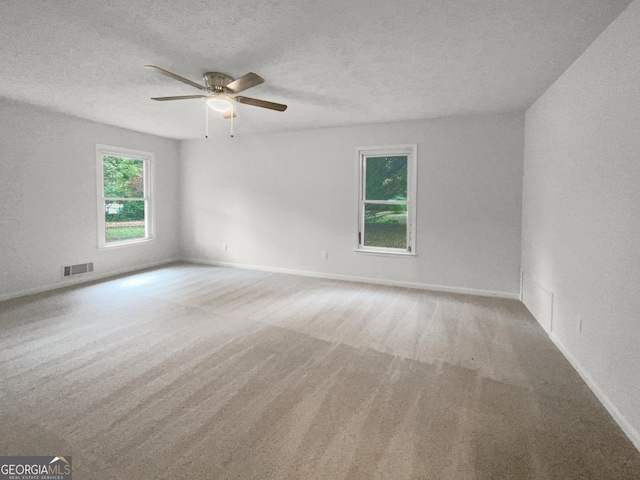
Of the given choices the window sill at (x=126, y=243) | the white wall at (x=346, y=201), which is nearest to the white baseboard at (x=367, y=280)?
the white wall at (x=346, y=201)

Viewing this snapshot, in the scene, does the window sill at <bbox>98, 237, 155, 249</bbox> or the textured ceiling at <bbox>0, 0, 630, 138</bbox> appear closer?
the textured ceiling at <bbox>0, 0, 630, 138</bbox>

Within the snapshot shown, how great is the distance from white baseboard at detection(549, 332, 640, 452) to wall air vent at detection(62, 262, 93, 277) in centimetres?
615

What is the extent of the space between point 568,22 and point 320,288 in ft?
12.5

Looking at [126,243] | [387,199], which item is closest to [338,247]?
[387,199]

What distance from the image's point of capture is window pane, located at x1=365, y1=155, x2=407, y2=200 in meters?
4.95

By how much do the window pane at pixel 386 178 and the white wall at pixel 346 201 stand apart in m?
0.26

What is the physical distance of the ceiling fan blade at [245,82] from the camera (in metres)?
2.61

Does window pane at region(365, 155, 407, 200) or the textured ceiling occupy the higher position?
the textured ceiling

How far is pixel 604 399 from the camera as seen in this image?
2.04 metres

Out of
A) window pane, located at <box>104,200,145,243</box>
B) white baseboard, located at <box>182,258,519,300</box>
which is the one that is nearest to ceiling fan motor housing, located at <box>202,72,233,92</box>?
white baseboard, located at <box>182,258,519,300</box>

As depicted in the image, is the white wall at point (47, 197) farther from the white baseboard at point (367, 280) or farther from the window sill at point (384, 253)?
the window sill at point (384, 253)

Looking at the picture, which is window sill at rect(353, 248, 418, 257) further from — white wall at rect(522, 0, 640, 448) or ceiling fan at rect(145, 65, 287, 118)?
ceiling fan at rect(145, 65, 287, 118)

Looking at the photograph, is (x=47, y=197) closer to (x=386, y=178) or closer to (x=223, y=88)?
(x=223, y=88)
